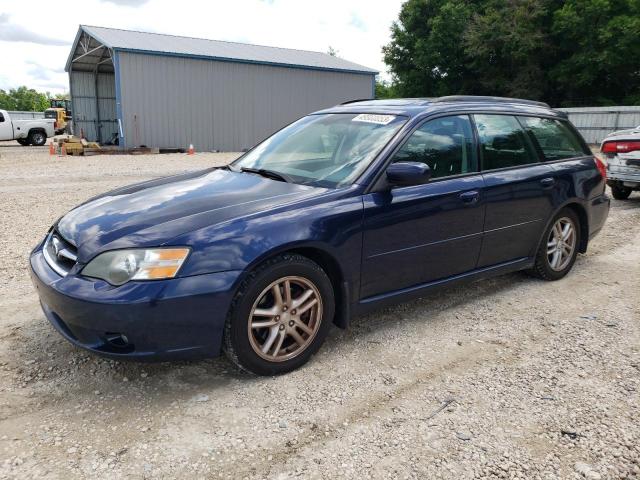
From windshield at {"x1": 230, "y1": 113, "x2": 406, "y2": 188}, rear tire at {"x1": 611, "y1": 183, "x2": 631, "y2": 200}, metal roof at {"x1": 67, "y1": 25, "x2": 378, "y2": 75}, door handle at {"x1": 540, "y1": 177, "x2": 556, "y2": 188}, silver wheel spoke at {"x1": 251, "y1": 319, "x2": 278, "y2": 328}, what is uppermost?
metal roof at {"x1": 67, "y1": 25, "x2": 378, "y2": 75}

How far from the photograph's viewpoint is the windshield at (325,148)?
355cm

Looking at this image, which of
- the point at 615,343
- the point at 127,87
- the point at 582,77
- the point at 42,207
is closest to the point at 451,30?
the point at 582,77

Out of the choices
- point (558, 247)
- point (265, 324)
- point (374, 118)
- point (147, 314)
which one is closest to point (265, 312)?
point (265, 324)

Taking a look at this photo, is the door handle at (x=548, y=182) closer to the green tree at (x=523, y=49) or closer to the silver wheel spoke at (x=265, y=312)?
the silver wheel spoke at (x=265, y=312)

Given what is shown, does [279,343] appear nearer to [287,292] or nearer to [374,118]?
[287,292]

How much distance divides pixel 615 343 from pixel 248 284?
8.42 feet

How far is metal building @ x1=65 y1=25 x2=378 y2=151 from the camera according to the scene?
21359 mm

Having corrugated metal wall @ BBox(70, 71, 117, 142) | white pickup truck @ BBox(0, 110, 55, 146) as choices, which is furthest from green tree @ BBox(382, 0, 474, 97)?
white pickup truck @ BBox(0, 110, 55, 146)

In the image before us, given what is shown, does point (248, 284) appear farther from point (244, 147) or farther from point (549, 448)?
point (244, 147)

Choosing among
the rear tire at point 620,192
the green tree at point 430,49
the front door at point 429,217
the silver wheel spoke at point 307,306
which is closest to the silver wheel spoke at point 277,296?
the silver wheel spoke at point 307,306

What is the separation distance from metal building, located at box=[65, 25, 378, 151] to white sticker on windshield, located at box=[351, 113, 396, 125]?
1885 cm

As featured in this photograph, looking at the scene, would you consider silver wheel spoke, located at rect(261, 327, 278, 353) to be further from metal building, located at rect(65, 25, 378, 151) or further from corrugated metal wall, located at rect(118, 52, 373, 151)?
corrugated metal wall, located at rect(118, 52, 373, 151)

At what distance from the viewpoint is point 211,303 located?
108 inches

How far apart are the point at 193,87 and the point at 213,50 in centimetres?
268
